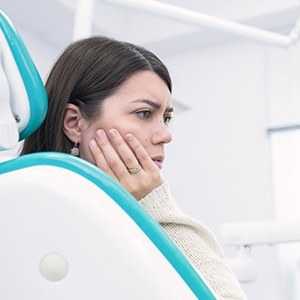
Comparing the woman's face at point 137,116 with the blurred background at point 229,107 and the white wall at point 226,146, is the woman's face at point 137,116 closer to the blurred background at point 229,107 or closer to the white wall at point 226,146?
the blurred background at point 229,107

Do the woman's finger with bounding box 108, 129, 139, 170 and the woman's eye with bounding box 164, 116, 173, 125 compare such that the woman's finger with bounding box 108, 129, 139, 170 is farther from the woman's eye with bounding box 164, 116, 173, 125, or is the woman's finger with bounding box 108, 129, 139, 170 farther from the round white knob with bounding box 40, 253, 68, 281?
the round white knob with bounding box 40, 253, 68, 281

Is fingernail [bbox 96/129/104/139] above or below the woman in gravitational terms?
below

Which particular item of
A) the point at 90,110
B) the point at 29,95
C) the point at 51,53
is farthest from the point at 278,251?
the point at 29,95

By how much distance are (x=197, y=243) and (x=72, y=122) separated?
346 millimetres

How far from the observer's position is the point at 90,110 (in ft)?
3.67

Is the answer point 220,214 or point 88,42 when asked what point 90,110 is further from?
point 220,214

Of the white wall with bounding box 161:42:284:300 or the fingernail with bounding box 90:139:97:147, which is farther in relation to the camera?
the white wall with bounding box 161:42:284:300

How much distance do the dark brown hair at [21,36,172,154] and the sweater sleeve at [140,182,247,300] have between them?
8.0 inches

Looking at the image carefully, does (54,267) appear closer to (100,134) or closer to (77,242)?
(77,242)

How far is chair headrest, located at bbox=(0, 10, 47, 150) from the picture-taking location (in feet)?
2.14

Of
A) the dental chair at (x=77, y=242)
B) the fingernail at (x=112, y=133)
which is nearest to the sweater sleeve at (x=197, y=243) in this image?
the fingernail at (x=112, y=133)

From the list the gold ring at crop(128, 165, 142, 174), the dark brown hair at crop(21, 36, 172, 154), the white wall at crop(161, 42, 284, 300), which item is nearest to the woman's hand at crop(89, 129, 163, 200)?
the gold ring at crop(128, 165, 142, 174)

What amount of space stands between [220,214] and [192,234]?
7.10 ft

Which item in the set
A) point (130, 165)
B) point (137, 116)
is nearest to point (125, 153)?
point (130, 165)
